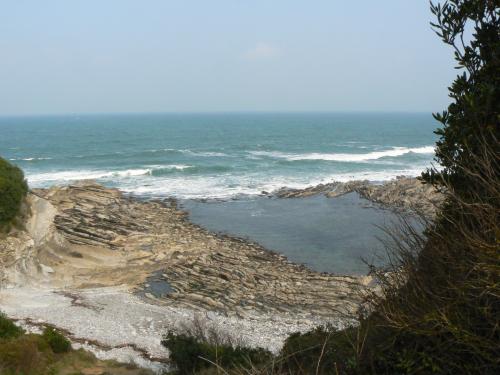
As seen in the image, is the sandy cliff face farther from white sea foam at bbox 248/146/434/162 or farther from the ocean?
white sea foam at bbox 248/146/434/162

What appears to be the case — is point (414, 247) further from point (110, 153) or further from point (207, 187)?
point (110, 153)

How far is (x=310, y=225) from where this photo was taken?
34281mm

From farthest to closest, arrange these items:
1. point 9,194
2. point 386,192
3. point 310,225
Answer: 1. point 386,192
2. point 310,225
3. point 9,194

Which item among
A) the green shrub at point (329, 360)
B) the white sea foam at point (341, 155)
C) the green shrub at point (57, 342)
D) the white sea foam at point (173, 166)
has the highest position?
the white sea foam at point (341, 155)

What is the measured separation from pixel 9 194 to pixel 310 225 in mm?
19518

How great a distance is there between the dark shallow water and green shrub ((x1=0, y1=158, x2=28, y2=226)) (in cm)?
1335

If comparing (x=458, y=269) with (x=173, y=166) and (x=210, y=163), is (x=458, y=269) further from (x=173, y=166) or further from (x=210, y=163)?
(x=210, y=163)

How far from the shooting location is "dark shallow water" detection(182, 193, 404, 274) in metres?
27.0

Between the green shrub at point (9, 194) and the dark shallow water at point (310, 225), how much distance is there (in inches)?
526

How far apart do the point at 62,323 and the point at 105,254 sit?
345 inches

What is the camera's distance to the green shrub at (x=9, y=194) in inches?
857

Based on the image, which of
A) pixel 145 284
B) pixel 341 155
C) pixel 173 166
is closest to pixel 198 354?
pixel 145 284

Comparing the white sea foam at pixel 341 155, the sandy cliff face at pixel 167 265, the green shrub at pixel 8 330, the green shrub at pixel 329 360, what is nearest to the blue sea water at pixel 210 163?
the white sea foam at pixel 341 155

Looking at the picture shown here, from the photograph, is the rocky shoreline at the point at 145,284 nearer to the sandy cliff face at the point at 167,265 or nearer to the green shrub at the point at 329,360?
the sandy cliff face at the point at 167,265
